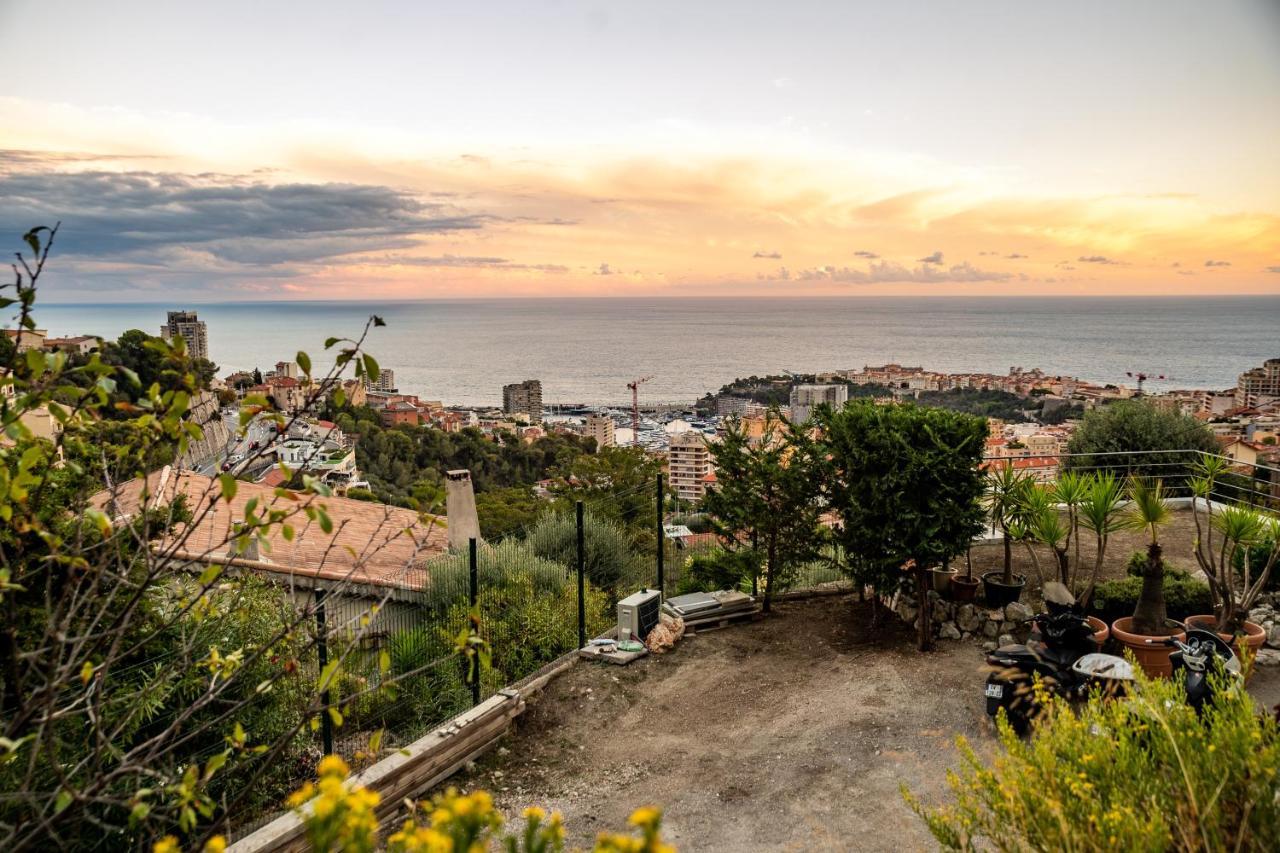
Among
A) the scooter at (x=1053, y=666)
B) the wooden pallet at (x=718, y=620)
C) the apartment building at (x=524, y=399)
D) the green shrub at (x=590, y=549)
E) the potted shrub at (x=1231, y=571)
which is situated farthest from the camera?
the apartment building at (x=524, y=399)

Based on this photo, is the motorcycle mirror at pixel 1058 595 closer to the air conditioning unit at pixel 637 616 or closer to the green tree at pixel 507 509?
the air conditioning unit at pixel 637 616

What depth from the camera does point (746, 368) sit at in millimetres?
135250

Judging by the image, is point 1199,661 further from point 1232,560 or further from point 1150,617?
point 1232,560

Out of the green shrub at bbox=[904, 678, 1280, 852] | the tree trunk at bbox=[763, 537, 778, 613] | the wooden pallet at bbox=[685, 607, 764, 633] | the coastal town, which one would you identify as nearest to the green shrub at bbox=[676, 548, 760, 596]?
the tree trunk at bbox=[763, 537, 778, 613]

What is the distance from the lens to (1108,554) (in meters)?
10.8

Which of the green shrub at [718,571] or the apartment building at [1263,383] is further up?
the green shrub at [718,571]

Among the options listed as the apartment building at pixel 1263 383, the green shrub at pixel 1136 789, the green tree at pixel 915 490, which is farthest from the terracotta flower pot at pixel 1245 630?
the apartment building at pixel 1263 383

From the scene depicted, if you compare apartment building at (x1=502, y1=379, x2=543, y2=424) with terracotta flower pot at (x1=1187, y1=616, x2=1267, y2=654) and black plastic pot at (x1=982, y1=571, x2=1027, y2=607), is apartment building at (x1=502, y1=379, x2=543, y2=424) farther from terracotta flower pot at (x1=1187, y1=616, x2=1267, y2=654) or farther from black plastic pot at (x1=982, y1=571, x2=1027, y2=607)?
terracotta flower pot at (x1=1187, y1=616, x2=1267, y2=654)

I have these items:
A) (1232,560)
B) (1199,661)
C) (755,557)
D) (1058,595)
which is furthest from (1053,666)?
(755,557)

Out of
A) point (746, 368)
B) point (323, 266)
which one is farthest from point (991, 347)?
point (323, 266)

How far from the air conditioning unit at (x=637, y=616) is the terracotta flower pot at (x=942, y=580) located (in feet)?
10.6

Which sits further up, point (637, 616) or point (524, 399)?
point (637, 616)

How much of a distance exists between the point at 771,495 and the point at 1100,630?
363cm

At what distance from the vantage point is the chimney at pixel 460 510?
42.6 ft
